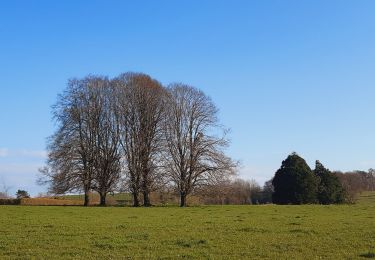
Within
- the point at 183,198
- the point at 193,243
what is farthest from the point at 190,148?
the point at 193,243

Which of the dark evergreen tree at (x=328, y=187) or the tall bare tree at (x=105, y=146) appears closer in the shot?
the tall bare tree at (x=105, y=146)

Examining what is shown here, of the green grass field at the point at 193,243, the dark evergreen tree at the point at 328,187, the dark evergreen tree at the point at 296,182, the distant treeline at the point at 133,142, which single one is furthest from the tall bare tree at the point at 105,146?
the green grass field at the point at 193,243

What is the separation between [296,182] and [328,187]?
606 cm

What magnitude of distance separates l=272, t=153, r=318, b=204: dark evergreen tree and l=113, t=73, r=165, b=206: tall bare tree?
17587 millimetres

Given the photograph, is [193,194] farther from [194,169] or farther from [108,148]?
[108,148]

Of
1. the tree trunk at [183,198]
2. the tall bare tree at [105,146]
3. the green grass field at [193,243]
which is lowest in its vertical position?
the green grass field at [193,243]

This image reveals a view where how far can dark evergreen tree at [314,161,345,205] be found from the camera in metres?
62.3

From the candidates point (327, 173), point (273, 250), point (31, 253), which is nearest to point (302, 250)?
point (273, 250)

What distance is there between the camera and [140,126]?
56.2 metres

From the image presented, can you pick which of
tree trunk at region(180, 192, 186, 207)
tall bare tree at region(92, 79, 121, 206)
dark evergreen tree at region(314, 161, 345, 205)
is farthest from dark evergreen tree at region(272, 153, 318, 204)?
tall bare tree at region(92, 79, 121, 206)

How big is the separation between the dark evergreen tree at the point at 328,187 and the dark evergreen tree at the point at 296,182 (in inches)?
91.0

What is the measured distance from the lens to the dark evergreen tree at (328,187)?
205 ft

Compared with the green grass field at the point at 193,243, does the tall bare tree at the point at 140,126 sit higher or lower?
higher

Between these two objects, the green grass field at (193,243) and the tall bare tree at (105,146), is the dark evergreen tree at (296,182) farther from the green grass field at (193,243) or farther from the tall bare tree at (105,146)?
the green grass field at (193,243)
